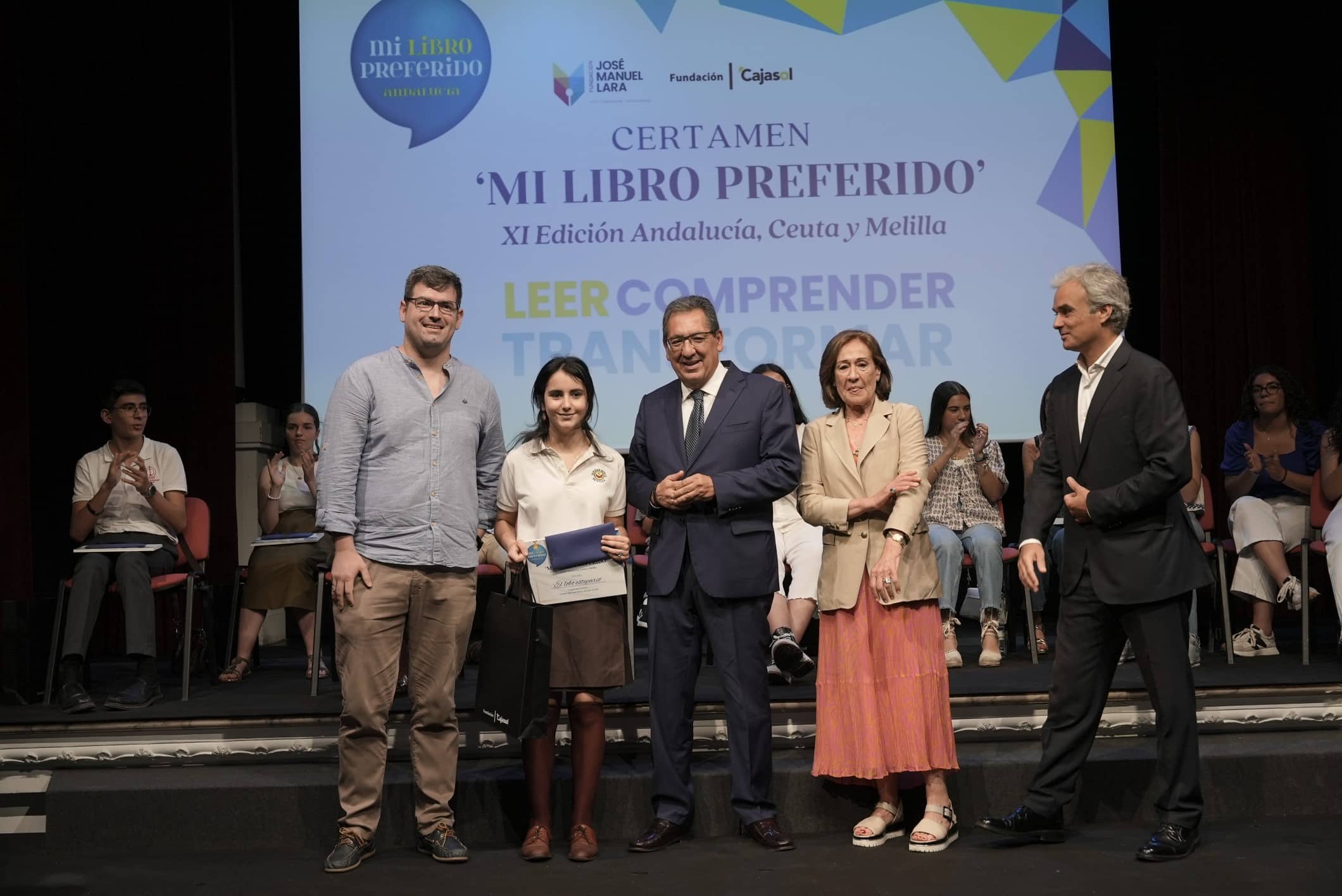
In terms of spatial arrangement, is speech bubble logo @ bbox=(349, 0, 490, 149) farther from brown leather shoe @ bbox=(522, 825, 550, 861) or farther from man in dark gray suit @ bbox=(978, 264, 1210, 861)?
brown leather shoe @ bbox=(522, 825, 550, 861)

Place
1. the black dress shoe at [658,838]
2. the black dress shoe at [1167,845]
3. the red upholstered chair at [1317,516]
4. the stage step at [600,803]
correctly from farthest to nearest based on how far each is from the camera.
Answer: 1. the red upholstered chair at [1317,516]
2. the stage step at [600,803]
3. the black dress shoe at [658,838]
4. the black dress shoe at [1167,845]

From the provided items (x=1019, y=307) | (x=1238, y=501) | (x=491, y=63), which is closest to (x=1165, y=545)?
(x=1238, y=501)

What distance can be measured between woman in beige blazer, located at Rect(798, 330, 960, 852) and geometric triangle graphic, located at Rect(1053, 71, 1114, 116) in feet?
9.87

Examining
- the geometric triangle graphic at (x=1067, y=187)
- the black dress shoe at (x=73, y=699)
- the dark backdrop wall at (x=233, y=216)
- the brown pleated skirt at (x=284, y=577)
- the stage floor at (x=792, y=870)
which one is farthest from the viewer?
the dark backdrop wall at (x=233, y=216)

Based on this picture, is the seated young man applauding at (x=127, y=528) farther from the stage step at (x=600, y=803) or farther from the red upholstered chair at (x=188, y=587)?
the stage step at (x=600, y=803)

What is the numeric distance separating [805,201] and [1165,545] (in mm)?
2983

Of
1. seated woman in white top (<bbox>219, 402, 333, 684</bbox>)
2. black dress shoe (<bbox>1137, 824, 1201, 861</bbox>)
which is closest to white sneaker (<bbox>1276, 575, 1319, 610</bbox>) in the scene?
black dress shoe (<bbox>1137, 824, 1201, 861</bbox>)

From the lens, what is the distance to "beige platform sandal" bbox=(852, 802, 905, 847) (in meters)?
3.37

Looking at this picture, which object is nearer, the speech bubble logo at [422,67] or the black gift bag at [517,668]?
the black gift bag at [517,668]

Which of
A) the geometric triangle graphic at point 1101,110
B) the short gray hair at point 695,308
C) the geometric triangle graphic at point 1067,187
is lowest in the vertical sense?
the short gray hair at point 695,308

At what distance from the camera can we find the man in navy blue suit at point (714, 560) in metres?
3.27

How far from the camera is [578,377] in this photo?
3.41 metres

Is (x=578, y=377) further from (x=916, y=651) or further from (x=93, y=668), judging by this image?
(x=93, y=668)

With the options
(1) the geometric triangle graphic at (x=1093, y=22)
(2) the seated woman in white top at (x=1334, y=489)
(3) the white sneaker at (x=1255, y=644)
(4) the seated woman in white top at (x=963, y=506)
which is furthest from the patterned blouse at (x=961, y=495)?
(1) the geometric triangle graphic at (x=1093, y=22)
